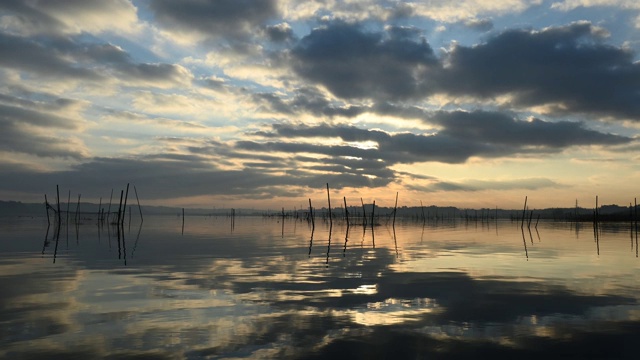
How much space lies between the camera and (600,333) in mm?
8383

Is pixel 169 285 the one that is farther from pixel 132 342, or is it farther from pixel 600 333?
pixel 600 333

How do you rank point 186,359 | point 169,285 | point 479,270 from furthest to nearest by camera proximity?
point 479,270
point 169,285
point 186,359

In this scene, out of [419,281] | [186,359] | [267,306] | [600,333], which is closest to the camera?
[186,359]

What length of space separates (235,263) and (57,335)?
37.1 ft

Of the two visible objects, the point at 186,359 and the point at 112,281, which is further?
the point at 112,281

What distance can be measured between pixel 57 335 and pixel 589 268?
1902 centimetres

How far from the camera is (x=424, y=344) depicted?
7.56 metres

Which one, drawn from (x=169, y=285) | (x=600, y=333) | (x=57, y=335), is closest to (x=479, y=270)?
(x=600, y=333)

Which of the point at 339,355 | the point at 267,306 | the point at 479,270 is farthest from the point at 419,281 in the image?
the point at 339,355

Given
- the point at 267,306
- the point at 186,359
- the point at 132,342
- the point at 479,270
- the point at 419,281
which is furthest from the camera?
the point at 479,270

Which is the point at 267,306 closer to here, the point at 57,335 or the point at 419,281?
the point at 57,335

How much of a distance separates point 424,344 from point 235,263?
12.8 m

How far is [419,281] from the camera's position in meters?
14.5

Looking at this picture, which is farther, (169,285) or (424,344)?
(169,285)
